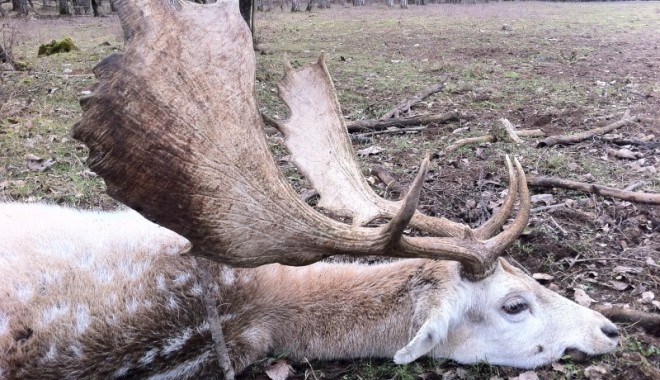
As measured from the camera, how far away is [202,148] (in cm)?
263

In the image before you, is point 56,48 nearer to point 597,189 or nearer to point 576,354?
point 597,189

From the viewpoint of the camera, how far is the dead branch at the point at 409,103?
8.27 m

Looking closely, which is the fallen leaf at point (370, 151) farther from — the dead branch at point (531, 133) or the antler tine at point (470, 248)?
the antler tine at point (470, 248)

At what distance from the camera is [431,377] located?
350 centimetres

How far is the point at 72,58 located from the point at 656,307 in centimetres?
1341

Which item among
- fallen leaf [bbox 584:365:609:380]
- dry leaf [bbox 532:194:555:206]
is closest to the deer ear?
fallen leaf [bbox 584:365:609:380]

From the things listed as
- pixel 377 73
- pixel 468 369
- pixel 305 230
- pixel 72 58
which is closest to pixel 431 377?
pixel 468 369

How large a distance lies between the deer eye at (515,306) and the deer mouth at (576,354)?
0.33m

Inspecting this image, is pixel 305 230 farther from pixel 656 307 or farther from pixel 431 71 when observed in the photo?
pixel 431 71

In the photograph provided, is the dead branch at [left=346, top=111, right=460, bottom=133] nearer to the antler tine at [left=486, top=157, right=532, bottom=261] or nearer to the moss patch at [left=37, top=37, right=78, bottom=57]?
the antler tine at [left=486, top=157, right=532, bottom=261]

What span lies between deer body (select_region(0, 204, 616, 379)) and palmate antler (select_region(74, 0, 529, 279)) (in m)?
0.51

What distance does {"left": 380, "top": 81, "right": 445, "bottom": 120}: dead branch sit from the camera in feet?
27.1

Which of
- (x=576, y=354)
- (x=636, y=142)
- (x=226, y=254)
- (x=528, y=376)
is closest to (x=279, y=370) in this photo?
A: (x=226, y=254)

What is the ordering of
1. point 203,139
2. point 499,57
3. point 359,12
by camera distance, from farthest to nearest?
point 359,12
point 499,57
point 203,139
